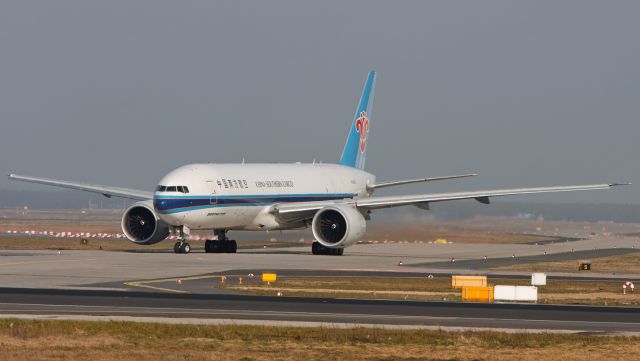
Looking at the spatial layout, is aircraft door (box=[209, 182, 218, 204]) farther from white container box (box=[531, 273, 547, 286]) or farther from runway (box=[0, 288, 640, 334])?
runway (box=[0, 288, 640, 334])

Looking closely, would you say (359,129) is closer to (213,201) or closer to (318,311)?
(213,201)

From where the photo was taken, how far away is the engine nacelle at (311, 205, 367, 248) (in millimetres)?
76750

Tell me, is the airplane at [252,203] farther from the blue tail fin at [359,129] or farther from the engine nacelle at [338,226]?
the blue tail fin at [359,129]

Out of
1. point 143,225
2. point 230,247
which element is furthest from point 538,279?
point 143,225

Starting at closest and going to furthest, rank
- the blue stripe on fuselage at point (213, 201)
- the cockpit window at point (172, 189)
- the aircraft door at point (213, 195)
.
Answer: the blue stripe on fuselage at point (213, 201) → the cockpit window at point (172, 189) → the aircraft door at point (213, 195)

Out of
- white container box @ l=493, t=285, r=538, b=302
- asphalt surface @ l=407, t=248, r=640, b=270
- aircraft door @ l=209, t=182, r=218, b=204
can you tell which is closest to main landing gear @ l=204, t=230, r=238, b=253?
aircraft door @ l=209, t=182, r=218, b=204

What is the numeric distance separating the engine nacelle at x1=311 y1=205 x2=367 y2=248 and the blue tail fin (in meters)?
16.4

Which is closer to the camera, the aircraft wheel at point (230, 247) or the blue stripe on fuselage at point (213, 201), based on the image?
the blue stripe on fuselage at point (213, 201)

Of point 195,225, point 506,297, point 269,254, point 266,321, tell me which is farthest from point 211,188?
point 266,321

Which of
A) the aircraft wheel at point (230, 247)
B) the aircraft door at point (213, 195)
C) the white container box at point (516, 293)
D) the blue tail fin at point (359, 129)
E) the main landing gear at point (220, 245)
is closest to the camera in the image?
the white container box at point (516, 293)

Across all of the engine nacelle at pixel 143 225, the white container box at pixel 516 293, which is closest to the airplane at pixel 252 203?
the engine nacelle at pixel 143 225

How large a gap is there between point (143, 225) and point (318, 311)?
40.5 m

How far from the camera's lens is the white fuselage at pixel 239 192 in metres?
73.9

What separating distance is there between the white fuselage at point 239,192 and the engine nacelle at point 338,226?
414cm
